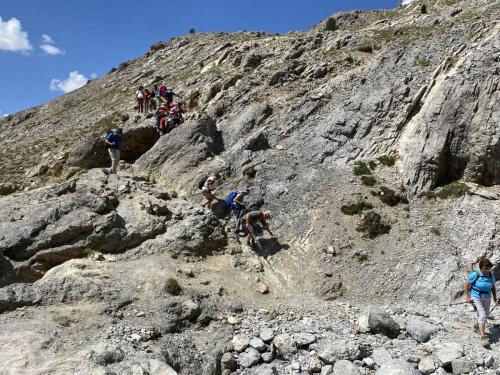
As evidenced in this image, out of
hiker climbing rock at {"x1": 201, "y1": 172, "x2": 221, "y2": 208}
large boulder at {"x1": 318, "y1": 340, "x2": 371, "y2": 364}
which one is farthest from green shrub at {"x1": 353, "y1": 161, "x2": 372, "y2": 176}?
large boulder at {"x1": 318, "y1": 340, "x2": 371, "y2": 364}

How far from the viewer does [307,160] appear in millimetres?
25484

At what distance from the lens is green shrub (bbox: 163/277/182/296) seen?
50.8 ft

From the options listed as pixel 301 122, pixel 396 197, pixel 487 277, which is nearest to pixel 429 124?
pixel 396 197

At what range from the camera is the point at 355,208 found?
21.5m

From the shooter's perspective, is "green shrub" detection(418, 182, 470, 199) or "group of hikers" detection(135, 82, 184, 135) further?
"group of hikers" detection(135, 82, 184, 135)

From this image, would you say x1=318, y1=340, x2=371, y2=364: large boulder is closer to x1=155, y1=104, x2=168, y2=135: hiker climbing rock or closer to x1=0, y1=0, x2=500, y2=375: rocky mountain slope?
x1=0, y1=0, x2=500, y2=375: rocky mountain slope

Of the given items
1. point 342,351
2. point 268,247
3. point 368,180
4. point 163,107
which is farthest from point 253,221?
point 163,107

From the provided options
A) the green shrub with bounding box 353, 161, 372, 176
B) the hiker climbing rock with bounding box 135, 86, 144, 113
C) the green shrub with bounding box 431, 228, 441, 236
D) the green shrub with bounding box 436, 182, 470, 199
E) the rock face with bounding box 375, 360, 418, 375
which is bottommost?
the rock face with bounding box 375, 360, 418, 375

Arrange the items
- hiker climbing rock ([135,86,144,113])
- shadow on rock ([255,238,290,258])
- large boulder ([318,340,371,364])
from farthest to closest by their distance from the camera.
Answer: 1. hiker climbing rock ([135,86,144,113])
2. shadow on rock ([255,238,290,258])
3. large boulder ([318,340,371,364])

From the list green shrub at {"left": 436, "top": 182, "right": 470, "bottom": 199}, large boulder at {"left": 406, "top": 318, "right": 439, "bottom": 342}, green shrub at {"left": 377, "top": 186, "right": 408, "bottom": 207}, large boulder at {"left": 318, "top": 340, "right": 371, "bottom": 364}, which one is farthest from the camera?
green shrub at {"left": 377, "top": 186, "right": 408, "bottom": 207}

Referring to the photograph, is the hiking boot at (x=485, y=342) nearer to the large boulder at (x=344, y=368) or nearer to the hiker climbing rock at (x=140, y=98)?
the large boulder at (x=344, y=368)

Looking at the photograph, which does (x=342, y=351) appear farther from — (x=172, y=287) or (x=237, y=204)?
(x=237, y=204)

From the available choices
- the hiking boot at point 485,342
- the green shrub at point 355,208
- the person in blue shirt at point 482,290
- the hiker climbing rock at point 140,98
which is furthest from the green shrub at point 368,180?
the hiker climbing rock at point 140,98

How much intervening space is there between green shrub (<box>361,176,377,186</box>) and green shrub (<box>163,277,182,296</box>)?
1276 cm
